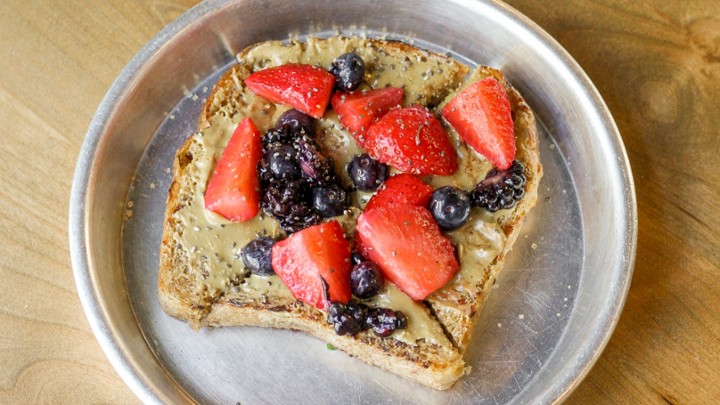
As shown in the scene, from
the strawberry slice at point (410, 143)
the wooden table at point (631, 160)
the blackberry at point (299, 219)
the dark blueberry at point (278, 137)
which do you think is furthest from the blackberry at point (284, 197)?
the wooden table at point (631, 160)

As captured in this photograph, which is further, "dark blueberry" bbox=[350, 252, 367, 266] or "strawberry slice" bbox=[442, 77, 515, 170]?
"strawberry slice" bbox=[442, 77, 515, 170]

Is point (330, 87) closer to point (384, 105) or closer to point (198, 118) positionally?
point (384, 105)

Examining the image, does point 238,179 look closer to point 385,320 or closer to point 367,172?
point 367,172

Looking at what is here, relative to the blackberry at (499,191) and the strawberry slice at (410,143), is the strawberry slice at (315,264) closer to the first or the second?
the strawberry slice at (410,143)

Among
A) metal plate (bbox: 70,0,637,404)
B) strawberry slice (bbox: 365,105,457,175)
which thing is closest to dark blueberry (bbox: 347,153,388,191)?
strawberry slice (bbox: 365,105,457,175)

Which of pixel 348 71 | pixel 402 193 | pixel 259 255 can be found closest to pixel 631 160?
pixel 402 193

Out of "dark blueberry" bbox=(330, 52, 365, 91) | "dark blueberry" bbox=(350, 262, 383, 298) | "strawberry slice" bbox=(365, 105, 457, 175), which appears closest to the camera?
"dark blueberry" bbox=(350, 262, 383, 298)

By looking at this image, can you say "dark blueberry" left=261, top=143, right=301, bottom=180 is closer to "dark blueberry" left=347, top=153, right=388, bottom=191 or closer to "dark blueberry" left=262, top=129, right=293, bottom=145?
"dark blueberry" left=262, top=129, right=293, bottom=145
